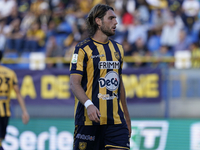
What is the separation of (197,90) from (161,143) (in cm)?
188

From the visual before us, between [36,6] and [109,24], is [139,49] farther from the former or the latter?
[109,24]

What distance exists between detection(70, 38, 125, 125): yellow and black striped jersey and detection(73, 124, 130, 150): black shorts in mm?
73

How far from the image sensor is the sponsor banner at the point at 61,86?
30.3 ft

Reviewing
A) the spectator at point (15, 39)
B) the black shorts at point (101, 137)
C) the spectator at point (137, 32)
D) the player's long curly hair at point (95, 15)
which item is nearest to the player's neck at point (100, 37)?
Answer: the player's long curly hair at point (95, 15)

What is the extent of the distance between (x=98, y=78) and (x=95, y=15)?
0.76m

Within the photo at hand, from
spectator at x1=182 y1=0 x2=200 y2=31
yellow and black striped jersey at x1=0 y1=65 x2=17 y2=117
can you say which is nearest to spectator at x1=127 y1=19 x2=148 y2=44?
spectator at x1=182 y1=0 x2=200 y2=31

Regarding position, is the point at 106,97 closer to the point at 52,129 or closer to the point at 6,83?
the point at 6,83

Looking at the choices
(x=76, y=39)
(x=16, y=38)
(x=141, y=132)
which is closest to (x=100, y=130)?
(x=141, y=132)

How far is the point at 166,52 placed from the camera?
11031 millimetres

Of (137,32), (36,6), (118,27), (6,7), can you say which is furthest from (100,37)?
(6,7)

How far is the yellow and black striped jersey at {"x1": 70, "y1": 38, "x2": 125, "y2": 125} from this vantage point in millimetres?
3895

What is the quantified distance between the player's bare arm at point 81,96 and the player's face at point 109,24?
2.09 ft

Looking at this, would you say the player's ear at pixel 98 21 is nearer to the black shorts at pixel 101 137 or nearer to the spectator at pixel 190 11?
the black shorts at pixel 101 137

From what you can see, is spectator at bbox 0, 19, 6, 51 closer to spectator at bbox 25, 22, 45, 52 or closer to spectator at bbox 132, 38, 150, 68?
spectator at bbox 25, 22, 45, 52
